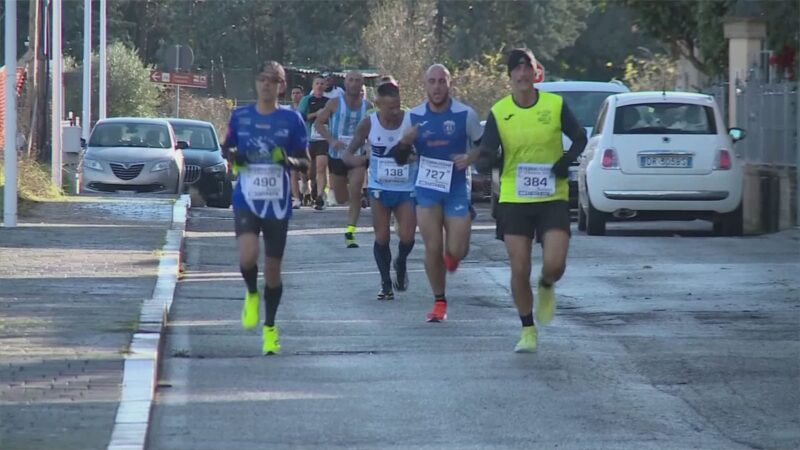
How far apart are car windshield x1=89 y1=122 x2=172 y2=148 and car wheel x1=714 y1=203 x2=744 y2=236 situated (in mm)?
10521

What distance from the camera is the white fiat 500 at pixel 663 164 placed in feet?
64.1

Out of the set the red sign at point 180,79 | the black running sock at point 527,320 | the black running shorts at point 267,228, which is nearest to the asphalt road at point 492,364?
the black running sock at point 527,320

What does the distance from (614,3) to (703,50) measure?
303 cm

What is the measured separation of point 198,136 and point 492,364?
20280 millimetres

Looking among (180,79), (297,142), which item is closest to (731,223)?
(297,142)

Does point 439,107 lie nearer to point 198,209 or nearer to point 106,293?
point 106,293

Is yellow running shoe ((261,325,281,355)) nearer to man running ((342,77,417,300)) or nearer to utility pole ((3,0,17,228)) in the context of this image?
man running ((342,77,417,300))

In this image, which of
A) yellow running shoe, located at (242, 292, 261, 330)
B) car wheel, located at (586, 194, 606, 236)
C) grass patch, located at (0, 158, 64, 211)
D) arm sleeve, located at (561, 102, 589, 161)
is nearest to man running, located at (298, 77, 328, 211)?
car wheel, located at (586, 194, 606, 236)

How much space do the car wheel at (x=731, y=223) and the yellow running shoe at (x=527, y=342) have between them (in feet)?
31.9

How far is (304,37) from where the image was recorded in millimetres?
67188

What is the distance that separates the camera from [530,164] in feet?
34.9

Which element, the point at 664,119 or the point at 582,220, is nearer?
the point at 664,119

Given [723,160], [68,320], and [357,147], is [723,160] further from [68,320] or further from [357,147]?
[68,320]

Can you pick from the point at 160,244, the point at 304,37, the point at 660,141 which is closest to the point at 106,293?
the point at 160,244
